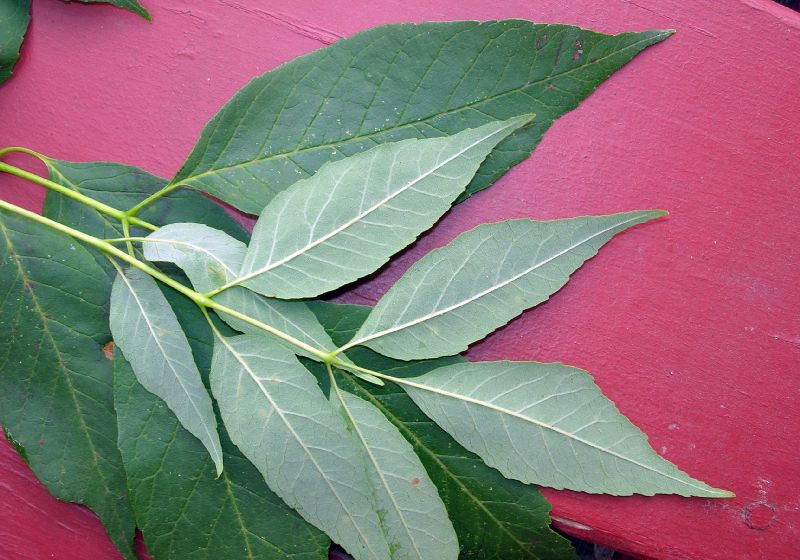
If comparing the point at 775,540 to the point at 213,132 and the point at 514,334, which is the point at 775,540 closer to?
the point at 514,334

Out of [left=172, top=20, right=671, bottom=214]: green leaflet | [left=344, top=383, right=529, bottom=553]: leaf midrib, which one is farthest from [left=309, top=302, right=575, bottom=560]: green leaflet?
[left=172, top=20, right=671, bottom=214]: green leaflet

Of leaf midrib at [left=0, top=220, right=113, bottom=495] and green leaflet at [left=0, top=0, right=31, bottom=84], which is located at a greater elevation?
green leaflet at [left=0, top=0, right=31, bottom=84]

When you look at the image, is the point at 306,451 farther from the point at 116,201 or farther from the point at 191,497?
the point at 116,201

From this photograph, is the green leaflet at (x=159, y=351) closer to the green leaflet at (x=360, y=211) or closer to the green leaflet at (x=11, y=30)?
the green leaflet at (x=360, y=211)

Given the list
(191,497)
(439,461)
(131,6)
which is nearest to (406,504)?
(439,461)

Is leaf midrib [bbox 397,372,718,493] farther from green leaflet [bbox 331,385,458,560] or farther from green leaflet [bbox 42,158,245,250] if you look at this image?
green leaflet [bbox 42,158,245,250]
